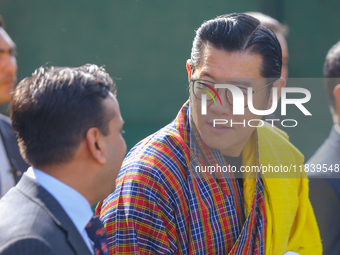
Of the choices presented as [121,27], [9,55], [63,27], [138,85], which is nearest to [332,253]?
[9,55]

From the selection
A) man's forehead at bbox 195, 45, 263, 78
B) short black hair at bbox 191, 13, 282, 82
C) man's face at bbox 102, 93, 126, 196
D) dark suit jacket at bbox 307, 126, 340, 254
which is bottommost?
dark suit jacket at bbox 307, 126, 340, 254

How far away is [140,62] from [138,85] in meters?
0.25

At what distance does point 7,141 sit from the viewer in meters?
2.18

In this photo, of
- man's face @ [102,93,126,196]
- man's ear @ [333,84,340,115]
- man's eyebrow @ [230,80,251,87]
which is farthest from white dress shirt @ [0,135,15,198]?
man's ear @ [333,84,340,115]

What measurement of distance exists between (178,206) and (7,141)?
1.21m

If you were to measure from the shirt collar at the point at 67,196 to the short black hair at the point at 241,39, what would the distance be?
81 centimetres

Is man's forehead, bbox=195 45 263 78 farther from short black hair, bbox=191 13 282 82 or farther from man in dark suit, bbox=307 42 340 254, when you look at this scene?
man in dark suit, bbox=307 42 340 254

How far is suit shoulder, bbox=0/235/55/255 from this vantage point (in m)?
0.93

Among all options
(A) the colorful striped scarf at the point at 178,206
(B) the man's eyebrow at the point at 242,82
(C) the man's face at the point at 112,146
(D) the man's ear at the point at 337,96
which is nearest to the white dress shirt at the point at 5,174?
(A) the colorful striped scarf at the point at 178,206

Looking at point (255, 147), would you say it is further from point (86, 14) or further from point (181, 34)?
point (86, 14)

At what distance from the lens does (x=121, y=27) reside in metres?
4.10

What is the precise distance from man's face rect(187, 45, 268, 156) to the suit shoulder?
84 cm

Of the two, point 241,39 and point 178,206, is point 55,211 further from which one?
point 241,39

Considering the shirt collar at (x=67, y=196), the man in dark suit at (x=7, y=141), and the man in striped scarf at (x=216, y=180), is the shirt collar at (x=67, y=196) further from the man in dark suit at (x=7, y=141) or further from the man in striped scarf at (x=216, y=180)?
the man in dark suit at (x=7, y=141)
